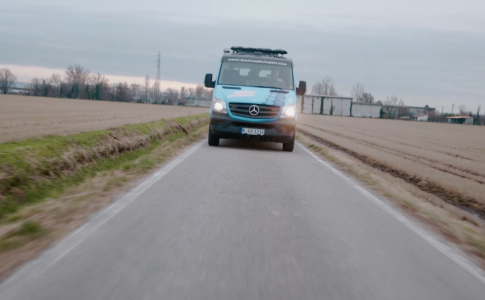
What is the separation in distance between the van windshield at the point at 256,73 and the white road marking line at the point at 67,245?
7.19 meters

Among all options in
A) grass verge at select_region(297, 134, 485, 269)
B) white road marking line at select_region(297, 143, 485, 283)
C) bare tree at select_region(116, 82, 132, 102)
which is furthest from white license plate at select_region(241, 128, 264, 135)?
bare tree at select_region(116, 82, 132, 102)

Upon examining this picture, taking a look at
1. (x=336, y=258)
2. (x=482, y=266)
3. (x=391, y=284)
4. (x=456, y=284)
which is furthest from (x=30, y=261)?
(x=482, y=266)

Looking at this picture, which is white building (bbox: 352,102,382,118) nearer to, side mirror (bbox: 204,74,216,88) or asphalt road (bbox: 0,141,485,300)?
side mirror (bbox: 204,74,216,88)

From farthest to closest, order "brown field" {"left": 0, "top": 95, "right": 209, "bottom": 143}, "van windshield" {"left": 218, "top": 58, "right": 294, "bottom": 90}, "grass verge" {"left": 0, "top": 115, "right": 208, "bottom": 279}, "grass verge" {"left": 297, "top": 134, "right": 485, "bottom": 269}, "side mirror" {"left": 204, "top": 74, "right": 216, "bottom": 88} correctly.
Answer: "brown field" {"left": 0, "top": 95, "right": 209, "bottom": 143} → "side mirror" {"left": 204, "top": 74, "right": 216, "bottom": 88} → "van windshield" {"left": 218, "top": 58, "right": 294, "bottom": 90} → "grass verge" {"left": 297, "top": 134, "right": 485, "bottom": 269} → "grass verge" {"left": 0, "top": 115, "right": 208, "bottom": 279}

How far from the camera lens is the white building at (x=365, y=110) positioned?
9744 cm

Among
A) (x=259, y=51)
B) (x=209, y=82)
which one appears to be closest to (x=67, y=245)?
(x=209, y=82)

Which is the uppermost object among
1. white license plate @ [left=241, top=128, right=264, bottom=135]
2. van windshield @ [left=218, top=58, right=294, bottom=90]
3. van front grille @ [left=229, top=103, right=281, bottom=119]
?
van windshield @ [left=218, top=58, right=294, bottom=90]

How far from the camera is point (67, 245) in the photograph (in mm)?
3986

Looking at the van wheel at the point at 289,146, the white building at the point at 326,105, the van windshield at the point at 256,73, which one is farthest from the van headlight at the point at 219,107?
the white building at the point at 326,105

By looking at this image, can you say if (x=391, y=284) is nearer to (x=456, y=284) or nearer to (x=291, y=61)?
(x=456, y=284)

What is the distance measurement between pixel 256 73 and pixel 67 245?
10.2 m

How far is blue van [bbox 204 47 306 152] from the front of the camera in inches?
494

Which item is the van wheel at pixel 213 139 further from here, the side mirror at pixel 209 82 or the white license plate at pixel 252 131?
Result: the side mirror at pixel 209 82

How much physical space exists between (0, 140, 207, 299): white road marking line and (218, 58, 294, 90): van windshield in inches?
283
